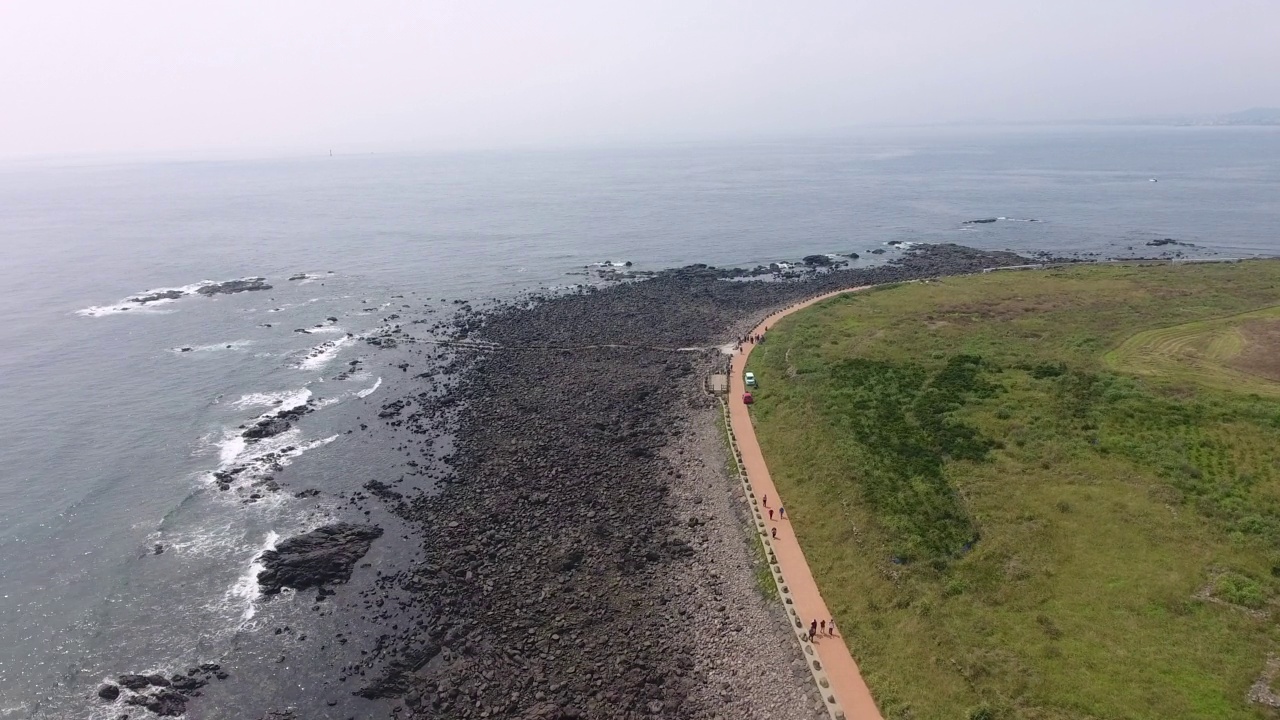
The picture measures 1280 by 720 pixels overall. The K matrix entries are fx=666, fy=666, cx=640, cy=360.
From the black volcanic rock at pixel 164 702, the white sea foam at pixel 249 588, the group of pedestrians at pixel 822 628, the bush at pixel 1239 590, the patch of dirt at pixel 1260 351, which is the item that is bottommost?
the black volcanic rock at pixel 164 702

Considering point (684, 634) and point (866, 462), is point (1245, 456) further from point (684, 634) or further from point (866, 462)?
point (684, 634)

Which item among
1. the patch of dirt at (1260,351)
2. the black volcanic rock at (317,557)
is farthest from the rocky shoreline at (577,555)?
the patch of dirt at (1260,351)

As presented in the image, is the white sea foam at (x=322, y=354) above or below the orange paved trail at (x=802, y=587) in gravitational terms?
above

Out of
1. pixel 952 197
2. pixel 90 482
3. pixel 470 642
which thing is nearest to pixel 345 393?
pixel 90 482

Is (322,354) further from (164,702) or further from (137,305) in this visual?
(164,702)

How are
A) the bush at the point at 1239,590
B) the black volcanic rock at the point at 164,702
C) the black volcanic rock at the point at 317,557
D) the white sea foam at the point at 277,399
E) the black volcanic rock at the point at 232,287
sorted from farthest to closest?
the black volcanic rock at the point at 232,287 → the white sea foam at the point at 277,399 → the black volcanic rock at the point at 317,557 → the black volcanic rock at the point at 164,702 → the bush at the point at 1239,590

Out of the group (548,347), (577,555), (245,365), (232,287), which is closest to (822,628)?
(577,555)

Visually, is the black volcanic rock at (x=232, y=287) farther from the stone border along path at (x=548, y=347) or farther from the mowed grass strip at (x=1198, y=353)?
the mowed grass strip at (x=1198, y=353)
